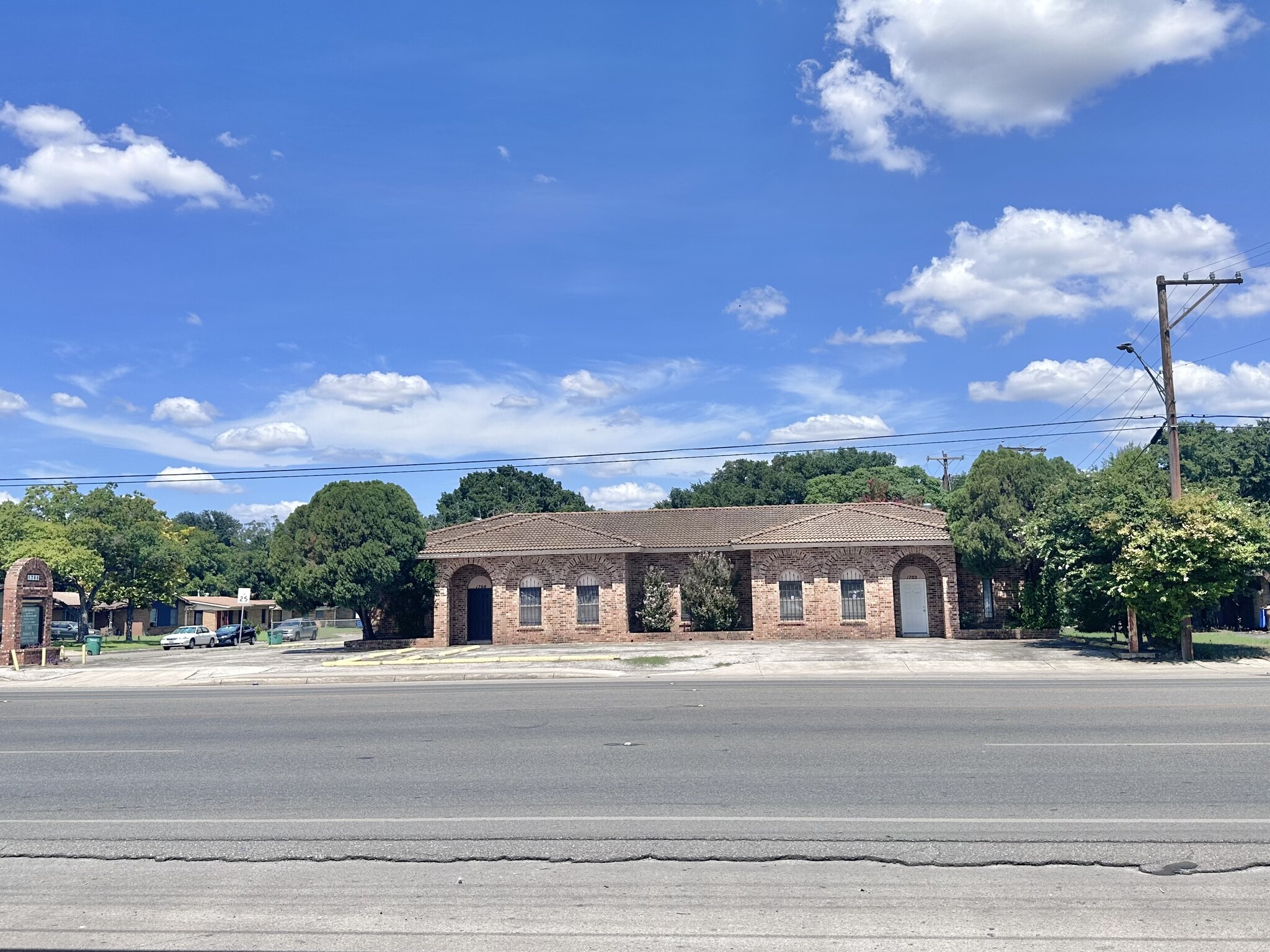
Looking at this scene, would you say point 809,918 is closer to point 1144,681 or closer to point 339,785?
point 339,785

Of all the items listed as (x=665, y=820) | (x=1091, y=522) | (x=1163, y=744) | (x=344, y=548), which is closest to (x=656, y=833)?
(x=665, y=820)

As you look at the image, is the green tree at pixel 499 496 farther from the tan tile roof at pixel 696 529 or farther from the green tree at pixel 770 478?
the tan tile roof at pixel 696 529

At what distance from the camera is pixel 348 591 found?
32.4m

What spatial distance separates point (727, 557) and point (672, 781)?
2504cm

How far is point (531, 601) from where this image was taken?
1332 inches

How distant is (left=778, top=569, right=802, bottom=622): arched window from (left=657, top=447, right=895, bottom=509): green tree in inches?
2209

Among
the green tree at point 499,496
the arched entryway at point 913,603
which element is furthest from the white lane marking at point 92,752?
the green tree at point 499,496

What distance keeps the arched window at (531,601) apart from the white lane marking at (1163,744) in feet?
79.0

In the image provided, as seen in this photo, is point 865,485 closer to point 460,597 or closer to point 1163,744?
point 460,597

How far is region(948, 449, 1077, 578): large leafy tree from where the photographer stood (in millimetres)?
29453

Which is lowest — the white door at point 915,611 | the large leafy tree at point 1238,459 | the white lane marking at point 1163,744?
the white lane marking at point 1163,744

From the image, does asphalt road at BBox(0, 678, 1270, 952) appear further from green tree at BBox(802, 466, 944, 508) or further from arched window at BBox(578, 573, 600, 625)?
green tree at BBox(802, 466, 944, 508)

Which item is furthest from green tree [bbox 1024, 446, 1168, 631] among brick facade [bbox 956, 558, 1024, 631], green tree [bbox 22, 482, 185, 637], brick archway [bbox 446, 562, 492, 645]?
green tree [bbox 22, 482, 185, 637]

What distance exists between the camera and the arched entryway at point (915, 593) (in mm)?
32406
